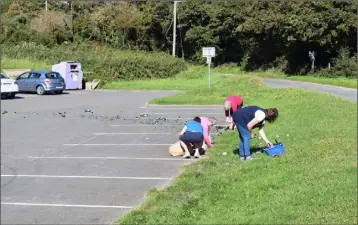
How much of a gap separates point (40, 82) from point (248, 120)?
1016 inches

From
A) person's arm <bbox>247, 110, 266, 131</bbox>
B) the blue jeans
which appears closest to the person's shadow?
the blue jeans

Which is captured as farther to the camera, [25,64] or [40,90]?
[25,64]

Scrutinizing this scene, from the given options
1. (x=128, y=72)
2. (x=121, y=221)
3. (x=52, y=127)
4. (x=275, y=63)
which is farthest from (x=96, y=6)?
(x=121, y=221)

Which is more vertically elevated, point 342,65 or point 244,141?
point 342,65

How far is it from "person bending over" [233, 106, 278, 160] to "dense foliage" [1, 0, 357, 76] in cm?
2948

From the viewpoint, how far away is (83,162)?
1173cm

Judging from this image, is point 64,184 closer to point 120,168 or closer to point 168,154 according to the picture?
point 120,168

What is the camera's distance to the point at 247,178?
8609 millimetres

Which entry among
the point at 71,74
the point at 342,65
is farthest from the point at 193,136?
the point at 71,74

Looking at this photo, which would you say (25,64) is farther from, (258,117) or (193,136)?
(258,117)

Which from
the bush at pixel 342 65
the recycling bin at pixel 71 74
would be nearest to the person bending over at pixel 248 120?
the bush at pixel 342 65

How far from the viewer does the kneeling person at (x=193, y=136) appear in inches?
457

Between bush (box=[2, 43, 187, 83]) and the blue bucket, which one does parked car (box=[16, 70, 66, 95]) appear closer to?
bush (box=[2, 43, 187, 83])

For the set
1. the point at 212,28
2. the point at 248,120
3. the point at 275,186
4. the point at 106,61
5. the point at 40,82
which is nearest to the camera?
the point at 275,186
